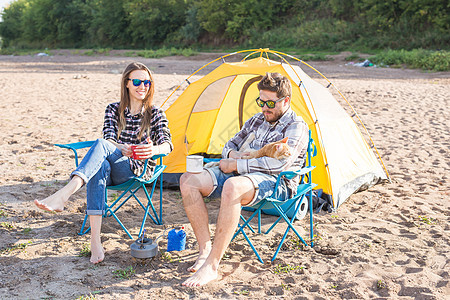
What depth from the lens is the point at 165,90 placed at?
11.5 meters

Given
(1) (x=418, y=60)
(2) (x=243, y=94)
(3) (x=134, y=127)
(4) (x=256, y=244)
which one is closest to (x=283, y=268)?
(4) (x=256, y=244)

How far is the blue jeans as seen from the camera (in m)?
3.20

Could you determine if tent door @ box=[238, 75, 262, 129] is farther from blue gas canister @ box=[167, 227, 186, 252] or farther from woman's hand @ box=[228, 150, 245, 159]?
blue gas canister @ box=[167, 227, 186, 252]

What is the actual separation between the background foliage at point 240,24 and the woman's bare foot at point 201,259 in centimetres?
1949

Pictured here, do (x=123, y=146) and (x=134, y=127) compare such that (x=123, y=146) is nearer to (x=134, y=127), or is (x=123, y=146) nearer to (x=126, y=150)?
(x=126, y=150)

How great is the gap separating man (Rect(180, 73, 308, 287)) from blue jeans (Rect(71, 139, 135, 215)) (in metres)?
0.55

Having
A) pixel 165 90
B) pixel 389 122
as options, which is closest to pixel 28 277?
pixel 389 122

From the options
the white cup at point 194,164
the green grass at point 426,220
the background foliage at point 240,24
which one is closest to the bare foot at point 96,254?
the white cup at point 194,164

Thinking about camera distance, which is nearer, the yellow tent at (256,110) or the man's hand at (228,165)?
the man's hand at (228,165)

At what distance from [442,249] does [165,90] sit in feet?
28.6

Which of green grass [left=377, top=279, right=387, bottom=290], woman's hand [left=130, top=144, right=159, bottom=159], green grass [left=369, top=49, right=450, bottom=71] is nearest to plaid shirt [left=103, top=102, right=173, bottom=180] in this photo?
woman's hand [left=130, top=144, right=159, bottom=159]

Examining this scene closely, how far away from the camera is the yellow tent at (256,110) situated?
4488 millimetres

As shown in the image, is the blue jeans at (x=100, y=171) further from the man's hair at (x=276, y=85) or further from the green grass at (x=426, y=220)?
the green grass at (x=426, y=220)

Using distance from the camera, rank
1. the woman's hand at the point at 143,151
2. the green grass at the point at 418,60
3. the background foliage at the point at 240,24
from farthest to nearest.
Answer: the background foliage at the point at 240,24
the green grass at the point at 418,60
the woman's hand at the point at 143,151
